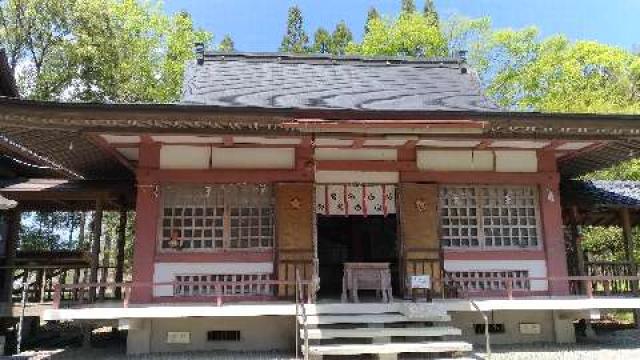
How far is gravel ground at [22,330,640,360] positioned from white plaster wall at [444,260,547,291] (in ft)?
4.31

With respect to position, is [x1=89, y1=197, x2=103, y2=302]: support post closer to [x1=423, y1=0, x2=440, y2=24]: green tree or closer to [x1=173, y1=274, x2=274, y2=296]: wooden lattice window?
[x1=173, y1=274, x2=274, y2=296]: wooden lattice window

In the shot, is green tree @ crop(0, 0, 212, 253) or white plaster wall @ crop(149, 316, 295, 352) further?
green tree @ crop(0, 0, 212, 253)

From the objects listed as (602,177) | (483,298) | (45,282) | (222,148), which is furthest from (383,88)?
(602,177)

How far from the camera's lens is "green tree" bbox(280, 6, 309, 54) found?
121ft

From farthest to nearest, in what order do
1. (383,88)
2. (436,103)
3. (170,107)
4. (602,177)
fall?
(602,177) → (383,88) → (436,103) → (170,107)

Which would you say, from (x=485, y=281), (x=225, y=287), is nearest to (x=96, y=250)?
(x=225, y=287)

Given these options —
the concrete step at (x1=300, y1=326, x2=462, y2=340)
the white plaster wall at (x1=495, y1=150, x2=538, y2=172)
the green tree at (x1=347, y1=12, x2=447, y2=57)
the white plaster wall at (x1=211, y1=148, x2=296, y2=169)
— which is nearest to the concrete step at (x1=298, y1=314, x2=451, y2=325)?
the concrete step at (x1=300, y1=326, x2=462, y2=340)

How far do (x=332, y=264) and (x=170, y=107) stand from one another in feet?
25.4

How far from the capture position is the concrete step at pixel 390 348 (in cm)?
796

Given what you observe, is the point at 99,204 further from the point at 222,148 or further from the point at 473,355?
the point at 473,355

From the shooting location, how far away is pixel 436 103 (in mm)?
11953

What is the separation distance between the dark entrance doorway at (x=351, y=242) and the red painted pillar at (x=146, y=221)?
5.27m

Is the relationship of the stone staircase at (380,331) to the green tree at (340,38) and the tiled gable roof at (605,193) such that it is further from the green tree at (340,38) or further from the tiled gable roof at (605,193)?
the green tree at (340,38)

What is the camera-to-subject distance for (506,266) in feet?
35.7
